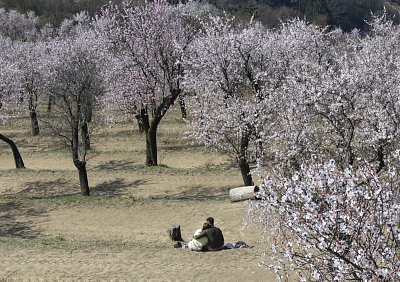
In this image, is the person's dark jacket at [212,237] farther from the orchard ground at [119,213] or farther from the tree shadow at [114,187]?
the tree shadow at [114,187]

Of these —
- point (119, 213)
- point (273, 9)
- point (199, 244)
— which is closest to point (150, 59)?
point (119, 213)

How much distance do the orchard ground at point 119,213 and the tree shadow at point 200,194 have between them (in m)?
0.05

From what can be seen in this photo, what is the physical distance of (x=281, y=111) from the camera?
18922mm

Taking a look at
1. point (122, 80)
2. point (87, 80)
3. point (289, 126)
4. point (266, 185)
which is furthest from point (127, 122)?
point (266, 185)

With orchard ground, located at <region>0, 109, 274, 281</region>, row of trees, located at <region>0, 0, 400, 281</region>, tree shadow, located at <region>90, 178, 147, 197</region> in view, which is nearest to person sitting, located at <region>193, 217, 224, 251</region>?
orchard ground, located at <region>0, 109, 274, 281</region>

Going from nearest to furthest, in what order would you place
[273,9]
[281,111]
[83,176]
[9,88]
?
[281,111] → [83,176] → [9,88] → [273,9]

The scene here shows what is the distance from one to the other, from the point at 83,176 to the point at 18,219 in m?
4.26

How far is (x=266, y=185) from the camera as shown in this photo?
7.59m

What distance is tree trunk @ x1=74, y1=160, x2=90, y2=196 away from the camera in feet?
82.4

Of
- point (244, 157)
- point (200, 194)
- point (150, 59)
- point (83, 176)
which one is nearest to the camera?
point (244, 157)

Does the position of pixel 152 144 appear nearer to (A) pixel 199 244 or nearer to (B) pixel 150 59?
(B) pixel 150 59

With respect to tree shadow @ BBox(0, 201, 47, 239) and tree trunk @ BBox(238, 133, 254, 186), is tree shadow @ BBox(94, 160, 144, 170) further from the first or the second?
tree trunk @ BBox(238, 133, 254, 186)

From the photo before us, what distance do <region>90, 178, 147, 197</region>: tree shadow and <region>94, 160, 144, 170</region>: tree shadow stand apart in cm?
214

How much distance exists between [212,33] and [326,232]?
69.3 feet
